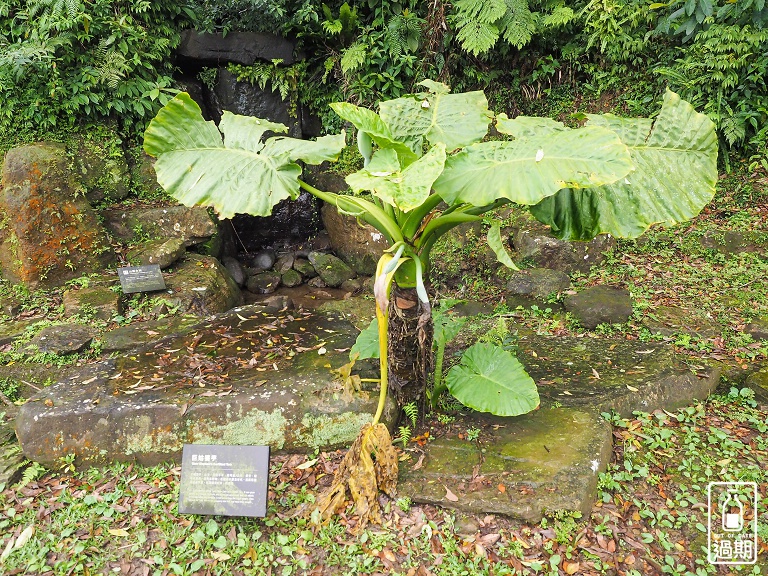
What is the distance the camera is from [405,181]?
203cm

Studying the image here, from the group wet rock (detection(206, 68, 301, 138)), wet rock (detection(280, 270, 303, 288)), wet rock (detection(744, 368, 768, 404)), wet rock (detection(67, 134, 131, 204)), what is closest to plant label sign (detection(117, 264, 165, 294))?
wet rock (detection(67, 134, 131, 204))

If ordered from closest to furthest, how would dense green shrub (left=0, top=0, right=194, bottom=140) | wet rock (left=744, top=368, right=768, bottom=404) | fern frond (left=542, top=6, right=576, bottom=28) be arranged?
wet rock (left=744, top=368, right=768, bottom=404), dense green shrub (left=0, top=0, right=194, bottom=140), fern frond (left=542, top=6, right=576, bottom=28)

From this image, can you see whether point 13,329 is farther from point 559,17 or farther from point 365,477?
point 559,17

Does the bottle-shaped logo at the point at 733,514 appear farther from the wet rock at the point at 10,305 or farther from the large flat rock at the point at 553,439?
the wet rock at the point at 10,305

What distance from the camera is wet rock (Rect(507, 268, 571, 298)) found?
492 centimetres

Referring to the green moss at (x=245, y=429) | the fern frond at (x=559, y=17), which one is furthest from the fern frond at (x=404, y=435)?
the fern frond at (x=559, y=17)

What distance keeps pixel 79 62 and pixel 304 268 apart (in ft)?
11.2

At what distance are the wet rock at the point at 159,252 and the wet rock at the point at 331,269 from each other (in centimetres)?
174

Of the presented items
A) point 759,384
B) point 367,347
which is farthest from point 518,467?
point 759,384

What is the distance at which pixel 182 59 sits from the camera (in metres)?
6.84

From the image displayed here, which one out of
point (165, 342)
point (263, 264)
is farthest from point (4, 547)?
point (263, 264)

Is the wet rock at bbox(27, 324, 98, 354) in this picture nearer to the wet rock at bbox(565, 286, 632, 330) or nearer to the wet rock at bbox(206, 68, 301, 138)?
the wet rock at bbox(206, 68, 301, 138)

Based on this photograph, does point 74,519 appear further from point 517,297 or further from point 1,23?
point 1,23

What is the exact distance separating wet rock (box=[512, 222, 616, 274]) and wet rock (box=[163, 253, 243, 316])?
121 inches
